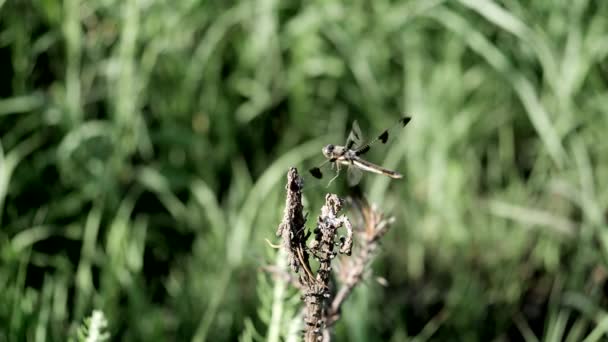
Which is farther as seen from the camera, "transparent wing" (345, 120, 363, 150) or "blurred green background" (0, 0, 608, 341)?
"blurred green background" (0, 0, 608, 341)

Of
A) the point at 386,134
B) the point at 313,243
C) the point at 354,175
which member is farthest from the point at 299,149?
the point at 313,243

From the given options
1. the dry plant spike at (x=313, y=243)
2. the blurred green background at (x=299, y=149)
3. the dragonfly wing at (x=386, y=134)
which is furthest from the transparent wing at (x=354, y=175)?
the blurred green background at (x=299, y=149)

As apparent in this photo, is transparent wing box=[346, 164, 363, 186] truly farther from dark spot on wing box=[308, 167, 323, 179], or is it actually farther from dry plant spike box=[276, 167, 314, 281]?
dry plant spike box=[276, 167, 314, 281]

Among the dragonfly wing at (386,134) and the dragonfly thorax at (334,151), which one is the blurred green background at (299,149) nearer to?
the dragonfly wing at (386,134)

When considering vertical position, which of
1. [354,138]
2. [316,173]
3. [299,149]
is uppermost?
[299,149]

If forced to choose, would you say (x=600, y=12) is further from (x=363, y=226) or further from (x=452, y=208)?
(x=363, y=226)

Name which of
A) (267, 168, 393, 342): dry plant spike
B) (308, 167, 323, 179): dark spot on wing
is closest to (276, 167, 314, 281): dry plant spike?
(267, 168, 393, 342): dry plant spike

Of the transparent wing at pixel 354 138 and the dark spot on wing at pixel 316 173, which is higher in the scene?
the transparent wing at pixel 354 138

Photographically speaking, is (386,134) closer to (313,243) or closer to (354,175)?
(354,175)
